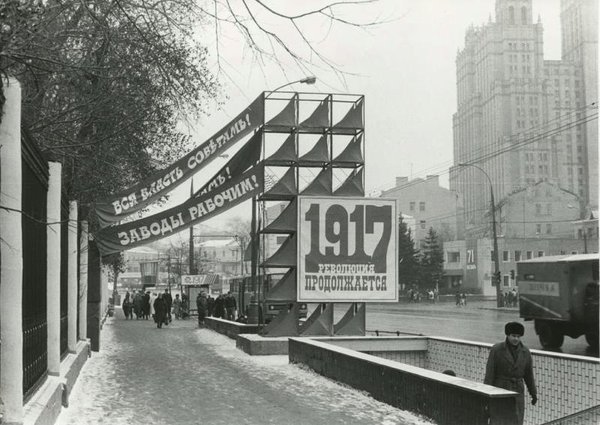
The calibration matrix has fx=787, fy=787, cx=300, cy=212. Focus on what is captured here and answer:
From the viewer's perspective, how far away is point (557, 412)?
10891mm

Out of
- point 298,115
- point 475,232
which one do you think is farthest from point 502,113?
point 298,115

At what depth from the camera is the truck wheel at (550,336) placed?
24078 millimetres

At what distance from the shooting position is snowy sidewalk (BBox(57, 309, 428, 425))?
929 cm

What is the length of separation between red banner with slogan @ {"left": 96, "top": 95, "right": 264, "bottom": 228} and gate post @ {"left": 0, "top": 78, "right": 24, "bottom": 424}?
10458 millimetres

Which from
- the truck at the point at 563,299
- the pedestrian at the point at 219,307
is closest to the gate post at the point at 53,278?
the truck at the point at 563,299

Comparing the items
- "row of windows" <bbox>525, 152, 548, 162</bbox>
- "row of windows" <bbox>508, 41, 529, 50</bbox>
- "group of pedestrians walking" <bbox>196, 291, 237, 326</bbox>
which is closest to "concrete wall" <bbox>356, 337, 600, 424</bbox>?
"group of pedestrians walking" <bbox>196, 291, 237, 326</bbox>

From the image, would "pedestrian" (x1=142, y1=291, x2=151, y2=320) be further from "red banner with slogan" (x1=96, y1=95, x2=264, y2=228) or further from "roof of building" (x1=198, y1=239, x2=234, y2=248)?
"roof of building" (x1=198, y1=239, x2=234, y2=248)

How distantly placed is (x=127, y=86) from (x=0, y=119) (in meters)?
8.38

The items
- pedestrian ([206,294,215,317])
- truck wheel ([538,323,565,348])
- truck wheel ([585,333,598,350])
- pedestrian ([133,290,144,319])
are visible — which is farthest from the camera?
pedestrian ([133,290,144,319])

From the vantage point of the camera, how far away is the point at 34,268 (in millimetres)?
8000

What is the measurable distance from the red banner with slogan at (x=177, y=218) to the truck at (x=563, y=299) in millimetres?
11188

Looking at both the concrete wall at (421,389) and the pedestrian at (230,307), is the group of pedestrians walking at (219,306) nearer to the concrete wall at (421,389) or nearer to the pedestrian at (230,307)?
the pedestrian at (230,307)

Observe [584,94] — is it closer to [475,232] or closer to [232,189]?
[475,232]

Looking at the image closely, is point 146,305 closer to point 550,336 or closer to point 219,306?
point 219,306
